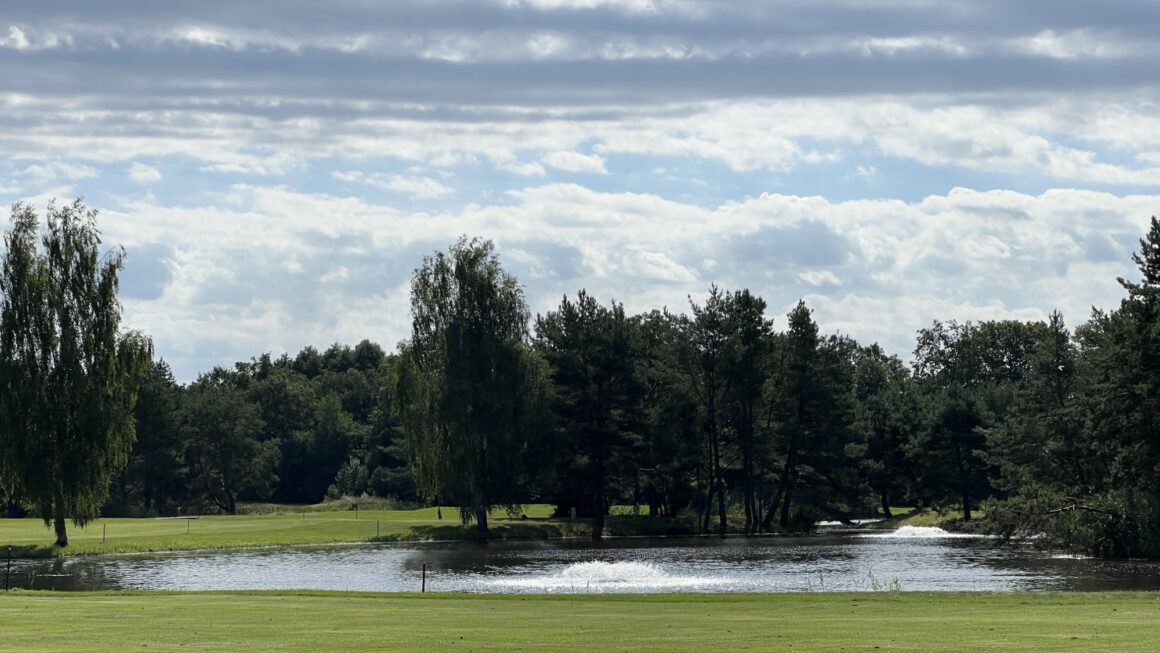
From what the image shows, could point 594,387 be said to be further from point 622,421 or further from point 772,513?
point 772,513

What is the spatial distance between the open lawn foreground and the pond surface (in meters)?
11.2

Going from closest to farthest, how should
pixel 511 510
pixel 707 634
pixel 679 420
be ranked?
1. pixel 707 634
2. pixel 511 510
3. pixel 679 420

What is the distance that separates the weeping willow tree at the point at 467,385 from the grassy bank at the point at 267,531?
3217 millimetres

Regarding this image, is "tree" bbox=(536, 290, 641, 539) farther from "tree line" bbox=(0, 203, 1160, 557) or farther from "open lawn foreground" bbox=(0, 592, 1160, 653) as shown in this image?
"open lawn foreground" bbox=(0, 592, 1160, 653)

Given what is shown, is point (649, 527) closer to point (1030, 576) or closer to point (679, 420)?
point (679, 420)

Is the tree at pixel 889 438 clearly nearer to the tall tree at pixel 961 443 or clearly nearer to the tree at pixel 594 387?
the tall tree at pixel 961 443

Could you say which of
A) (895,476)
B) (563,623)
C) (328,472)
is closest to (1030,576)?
(563,623)

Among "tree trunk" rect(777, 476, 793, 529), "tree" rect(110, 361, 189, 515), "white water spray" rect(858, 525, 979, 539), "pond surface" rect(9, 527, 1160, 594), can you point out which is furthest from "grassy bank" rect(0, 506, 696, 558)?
"tree" rect(110, 361, 189, 515)

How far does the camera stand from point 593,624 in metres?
24.8

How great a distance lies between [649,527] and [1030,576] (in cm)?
4369

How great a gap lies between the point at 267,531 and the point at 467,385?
53.5 feet

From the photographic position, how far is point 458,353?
263ft

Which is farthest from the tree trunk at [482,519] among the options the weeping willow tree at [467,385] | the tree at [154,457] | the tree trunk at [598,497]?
the tree at [154,457]

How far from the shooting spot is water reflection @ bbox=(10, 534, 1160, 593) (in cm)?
4597
